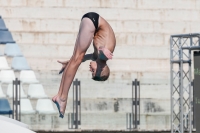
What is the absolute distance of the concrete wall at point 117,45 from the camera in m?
22.4

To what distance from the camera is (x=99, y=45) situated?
23.9 feet

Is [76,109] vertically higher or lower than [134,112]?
higher

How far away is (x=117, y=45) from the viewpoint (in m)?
24.3

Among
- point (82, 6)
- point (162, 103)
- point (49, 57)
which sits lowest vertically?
point (162, 103)

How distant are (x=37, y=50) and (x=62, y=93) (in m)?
16.2

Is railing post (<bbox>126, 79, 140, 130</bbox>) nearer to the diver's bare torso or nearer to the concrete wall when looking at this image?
the concrete wall

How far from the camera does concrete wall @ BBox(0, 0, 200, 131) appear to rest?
22.4 meters

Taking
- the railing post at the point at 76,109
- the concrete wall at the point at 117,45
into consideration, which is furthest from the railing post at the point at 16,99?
the railing post at the point at 76,109

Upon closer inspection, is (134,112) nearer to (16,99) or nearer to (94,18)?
(16,99)

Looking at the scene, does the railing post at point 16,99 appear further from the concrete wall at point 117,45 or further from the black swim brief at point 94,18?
the black swim brief at point 94,18

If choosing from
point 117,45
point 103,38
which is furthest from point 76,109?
point 103,38

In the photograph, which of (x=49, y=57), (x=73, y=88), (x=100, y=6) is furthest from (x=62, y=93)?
(x=100, y=6)

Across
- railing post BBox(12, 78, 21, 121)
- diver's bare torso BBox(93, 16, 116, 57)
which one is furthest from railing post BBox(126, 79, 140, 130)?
diver's bare torso BBox(93, 16, 116, 57)

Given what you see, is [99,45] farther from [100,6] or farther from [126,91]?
[100,6]
